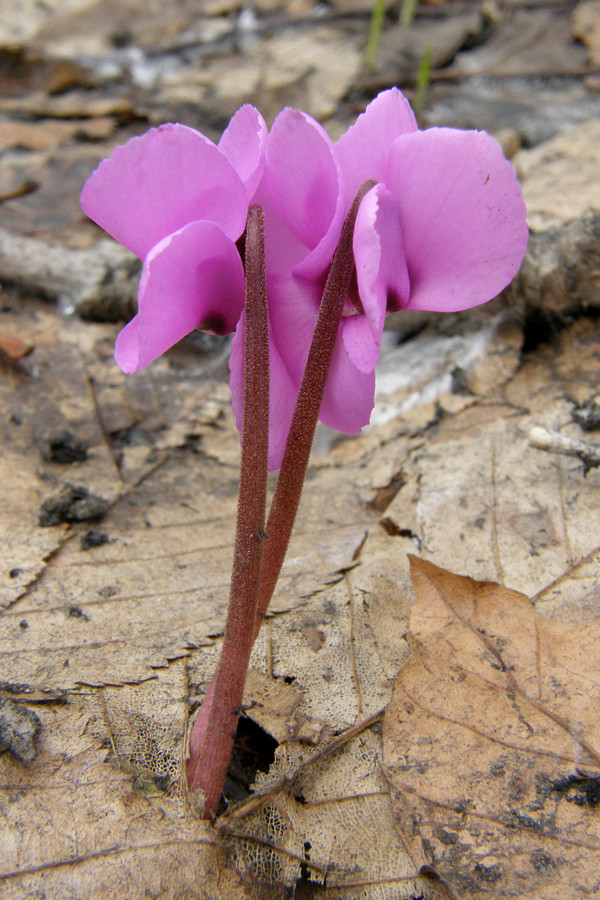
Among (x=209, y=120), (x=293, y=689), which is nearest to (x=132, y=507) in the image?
(x=293, y=689)

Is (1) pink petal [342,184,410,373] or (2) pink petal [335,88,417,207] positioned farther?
(2) pink petal [335,88,417,207]

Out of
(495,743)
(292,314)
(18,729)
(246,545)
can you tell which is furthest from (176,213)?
(495,743)

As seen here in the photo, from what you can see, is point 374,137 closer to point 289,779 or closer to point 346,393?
point 346,393

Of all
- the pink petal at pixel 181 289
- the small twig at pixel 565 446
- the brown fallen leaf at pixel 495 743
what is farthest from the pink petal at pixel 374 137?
the small twig at pixel 565 446

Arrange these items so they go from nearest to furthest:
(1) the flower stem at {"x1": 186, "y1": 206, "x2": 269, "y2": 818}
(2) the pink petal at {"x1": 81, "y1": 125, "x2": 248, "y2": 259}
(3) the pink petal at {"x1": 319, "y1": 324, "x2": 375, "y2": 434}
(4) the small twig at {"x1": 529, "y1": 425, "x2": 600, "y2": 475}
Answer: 1. (2) the pink petal at {"x1": 81, "y1": 125, "x2": 248, "y2": 259}
2. (1) the flower stem at {"x1": 186, "y1": 206, "x2": 269, "y2": 818}
3. (3) the pink petal at {"x1": 319, "y1": 324, "x2": 375, "y2": 434}
4. (4) the small twig at {"x1": 529, "y1": 425, "x2": 600, "y2": 475}

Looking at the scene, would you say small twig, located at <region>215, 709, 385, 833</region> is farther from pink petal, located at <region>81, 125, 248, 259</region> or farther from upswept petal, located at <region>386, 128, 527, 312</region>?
pink petal, located at <region>81, 125, 248, 259</region>

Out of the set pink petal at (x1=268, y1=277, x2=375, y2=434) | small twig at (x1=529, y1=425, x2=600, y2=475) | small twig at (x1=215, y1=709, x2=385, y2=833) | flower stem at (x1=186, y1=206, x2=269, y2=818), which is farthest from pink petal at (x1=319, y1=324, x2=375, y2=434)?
small twig at (x1=529, y1=425, x2=600, y2=475)
